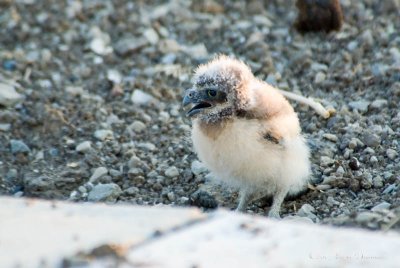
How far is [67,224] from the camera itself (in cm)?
418

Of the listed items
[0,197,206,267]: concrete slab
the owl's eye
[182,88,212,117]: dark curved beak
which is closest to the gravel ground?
[182,88,212,117]: dark curved beak

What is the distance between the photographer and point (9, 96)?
25.4ft

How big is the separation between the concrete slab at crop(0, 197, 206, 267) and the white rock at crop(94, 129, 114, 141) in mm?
2762

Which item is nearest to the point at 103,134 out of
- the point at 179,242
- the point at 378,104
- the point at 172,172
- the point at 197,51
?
the point at 172,172

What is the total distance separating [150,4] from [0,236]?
6197 mm

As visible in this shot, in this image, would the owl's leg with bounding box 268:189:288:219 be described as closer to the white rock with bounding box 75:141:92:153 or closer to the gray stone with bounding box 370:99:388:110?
the gray stone with bounding box 370:99:388:110

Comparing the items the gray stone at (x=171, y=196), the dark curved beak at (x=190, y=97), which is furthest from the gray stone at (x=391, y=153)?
the gray stone at (x=171, y=196)

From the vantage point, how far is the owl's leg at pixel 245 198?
6.13 metres

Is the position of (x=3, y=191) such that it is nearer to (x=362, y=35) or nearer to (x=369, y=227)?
(x=369, y=227)

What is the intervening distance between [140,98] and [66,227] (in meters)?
3.87

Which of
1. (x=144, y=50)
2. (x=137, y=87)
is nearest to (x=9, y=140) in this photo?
(x=137, y=87)

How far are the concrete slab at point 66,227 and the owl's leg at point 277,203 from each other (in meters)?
1.83

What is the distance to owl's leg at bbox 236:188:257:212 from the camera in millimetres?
6129

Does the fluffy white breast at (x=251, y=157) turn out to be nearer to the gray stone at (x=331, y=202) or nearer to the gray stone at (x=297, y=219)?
the gray stone at (x=331, y=202)
